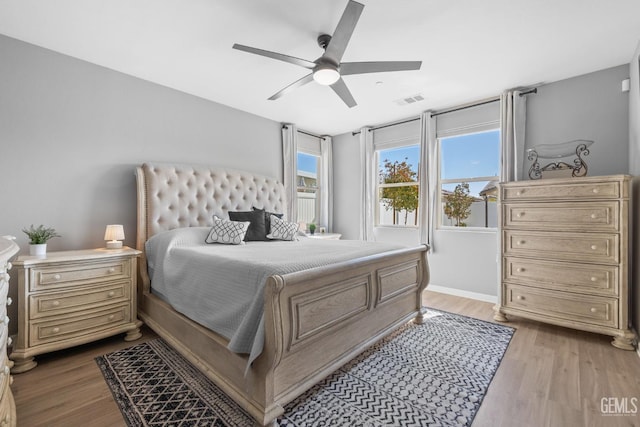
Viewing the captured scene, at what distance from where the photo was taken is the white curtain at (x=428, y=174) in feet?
14.2

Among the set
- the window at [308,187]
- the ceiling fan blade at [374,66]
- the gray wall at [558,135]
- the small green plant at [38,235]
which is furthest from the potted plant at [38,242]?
the gray wall at [558,135]

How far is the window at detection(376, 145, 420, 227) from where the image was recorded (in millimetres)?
4867

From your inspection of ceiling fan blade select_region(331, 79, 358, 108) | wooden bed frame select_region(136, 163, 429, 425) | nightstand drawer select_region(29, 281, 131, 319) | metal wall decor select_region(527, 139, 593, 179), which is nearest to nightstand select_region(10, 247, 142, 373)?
nightstand drawer select_region(29, 281, 131, 319)

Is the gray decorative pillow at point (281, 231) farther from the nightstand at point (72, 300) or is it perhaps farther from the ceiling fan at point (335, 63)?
the ceiling fan at point (335, 63)

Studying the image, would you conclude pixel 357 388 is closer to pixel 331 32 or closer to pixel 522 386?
pixel 522 386

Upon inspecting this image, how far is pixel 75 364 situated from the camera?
2.26 metres

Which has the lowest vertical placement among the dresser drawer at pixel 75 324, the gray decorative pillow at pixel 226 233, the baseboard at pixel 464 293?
the baseboard at pixel 464 293

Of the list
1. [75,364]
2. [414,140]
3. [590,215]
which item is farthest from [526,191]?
[75,364]

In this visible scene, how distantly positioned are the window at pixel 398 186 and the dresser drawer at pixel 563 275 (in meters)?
1.87

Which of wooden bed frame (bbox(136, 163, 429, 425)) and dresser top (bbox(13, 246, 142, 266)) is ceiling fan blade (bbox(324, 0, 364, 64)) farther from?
dresser top (bbox(13, 246, 142, 266))

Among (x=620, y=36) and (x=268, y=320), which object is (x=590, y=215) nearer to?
(x=620, y=36)

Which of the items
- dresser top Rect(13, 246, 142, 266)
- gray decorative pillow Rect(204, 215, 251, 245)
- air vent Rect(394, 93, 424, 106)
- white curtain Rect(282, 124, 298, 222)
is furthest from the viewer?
white curtain Rect(282, 124, 298, 222)

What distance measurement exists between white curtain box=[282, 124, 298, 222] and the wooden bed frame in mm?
1443

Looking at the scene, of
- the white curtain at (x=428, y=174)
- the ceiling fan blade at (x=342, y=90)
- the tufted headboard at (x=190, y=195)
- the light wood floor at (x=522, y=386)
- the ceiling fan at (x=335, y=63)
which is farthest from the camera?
the white curtain at (x=428, y=174)
